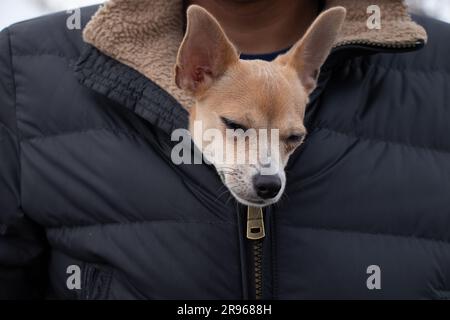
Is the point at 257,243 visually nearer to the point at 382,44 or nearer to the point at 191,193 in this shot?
the point at 191,193

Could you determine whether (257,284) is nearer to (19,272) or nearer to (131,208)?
(131,208)

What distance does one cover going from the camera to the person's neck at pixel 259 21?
1.82m

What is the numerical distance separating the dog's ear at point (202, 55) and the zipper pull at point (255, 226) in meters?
0.43

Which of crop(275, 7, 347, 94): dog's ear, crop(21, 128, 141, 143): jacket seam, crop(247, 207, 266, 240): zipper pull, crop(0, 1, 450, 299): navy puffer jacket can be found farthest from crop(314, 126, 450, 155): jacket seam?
crop(21, 128, 141, 143): jacket seam

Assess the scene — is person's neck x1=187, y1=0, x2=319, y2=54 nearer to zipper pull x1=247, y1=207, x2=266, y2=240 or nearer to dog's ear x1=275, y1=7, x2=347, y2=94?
dog's ear x1=275, y1=7, x2=347, y2=94

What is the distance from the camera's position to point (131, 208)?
1589mm

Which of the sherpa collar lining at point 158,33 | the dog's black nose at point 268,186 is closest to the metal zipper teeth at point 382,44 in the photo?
the sherpa collar lining at point 158,33

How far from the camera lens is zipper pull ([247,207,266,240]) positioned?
4.95 ft

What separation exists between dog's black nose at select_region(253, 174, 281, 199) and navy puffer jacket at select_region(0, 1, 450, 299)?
0.06 metres

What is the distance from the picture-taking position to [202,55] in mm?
1706

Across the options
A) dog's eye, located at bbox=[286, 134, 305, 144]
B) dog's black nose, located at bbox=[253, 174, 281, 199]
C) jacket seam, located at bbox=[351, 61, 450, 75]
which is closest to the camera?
dog's black nose, located at bbox=[253, 174, 281, 199]

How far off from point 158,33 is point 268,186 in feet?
1.91
